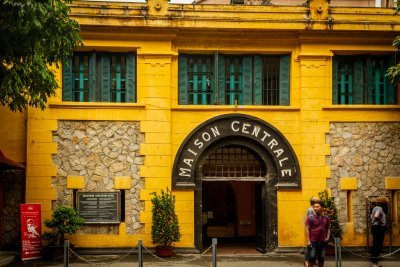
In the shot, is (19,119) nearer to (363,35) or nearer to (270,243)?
(270,243)

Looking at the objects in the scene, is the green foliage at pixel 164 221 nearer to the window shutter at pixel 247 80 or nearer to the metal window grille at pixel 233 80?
the metal window grille at pixel 233 80

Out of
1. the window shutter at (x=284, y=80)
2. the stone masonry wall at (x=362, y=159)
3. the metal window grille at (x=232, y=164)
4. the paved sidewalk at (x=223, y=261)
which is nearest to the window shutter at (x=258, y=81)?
the window shutter at (x=284, y=80)

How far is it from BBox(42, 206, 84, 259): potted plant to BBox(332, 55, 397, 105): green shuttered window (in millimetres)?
9306

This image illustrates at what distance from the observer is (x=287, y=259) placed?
20.7 m

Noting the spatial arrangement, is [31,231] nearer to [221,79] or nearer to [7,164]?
[7,164]

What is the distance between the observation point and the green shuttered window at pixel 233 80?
2223 centimetres

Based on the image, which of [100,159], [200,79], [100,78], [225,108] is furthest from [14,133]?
[225,108]

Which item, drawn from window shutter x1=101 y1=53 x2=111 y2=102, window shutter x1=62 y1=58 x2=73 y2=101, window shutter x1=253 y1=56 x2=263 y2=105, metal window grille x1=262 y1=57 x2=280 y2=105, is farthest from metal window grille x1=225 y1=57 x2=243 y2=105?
window shutter x1=62 y1=58 x2=73 y2=101

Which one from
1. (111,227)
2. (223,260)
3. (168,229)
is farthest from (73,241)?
(223,260)

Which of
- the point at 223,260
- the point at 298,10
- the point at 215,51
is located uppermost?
the point at 298,10

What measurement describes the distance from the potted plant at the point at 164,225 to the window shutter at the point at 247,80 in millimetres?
4215

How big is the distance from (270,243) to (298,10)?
7708mm

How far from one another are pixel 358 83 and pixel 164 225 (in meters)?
8.06

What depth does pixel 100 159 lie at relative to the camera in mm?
21594
